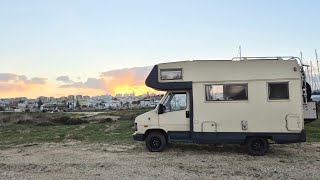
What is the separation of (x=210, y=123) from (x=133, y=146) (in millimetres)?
3813

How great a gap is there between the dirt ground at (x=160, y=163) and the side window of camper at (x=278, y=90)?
1992mm

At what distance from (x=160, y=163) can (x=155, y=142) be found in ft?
7.64

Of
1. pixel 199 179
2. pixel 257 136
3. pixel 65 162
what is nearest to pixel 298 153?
pixel 257 136

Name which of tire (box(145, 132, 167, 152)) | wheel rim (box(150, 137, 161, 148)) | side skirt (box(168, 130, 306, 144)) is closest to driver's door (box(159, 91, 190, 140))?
side skirt (box(168, 130, 306, 144))

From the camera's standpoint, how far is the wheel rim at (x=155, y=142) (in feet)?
46.5

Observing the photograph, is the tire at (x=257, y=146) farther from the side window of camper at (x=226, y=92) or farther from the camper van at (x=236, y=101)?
the side window of camper at (x=226, y=92)

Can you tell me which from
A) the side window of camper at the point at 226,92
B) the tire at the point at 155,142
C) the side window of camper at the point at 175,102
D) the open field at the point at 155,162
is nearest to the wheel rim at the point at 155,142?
the tire at the point at 155,142

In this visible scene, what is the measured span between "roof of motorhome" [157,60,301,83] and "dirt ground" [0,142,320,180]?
266cm

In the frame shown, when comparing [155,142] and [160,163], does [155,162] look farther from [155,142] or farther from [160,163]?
[155,142]

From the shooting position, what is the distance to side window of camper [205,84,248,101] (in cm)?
1319

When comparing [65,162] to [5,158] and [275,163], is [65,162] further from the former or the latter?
[275,163]

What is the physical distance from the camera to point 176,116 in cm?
1395

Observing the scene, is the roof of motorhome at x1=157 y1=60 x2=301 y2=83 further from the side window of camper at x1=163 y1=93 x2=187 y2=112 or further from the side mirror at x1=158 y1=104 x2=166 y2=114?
the side mirror at x1=158 y1=104 x2=166 y2=114

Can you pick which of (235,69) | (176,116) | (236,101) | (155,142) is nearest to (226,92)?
(236,101)
